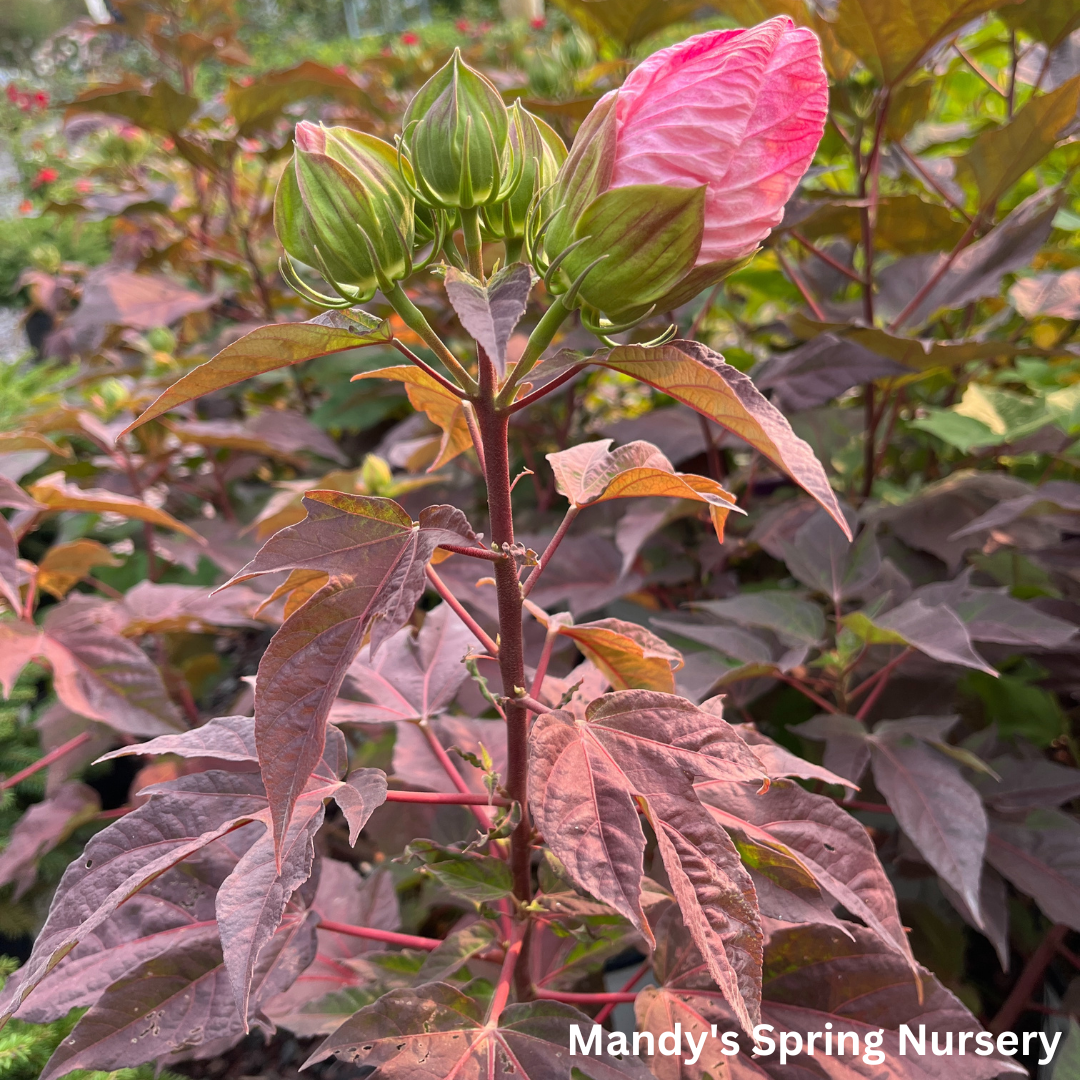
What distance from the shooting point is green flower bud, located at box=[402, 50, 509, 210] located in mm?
344

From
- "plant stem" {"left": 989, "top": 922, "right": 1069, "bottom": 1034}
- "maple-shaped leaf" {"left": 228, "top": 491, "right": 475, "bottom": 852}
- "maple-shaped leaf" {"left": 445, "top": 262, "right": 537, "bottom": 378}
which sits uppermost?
"maple-shaped leaf" {"left": 445, "top": 262, "right": 537, "bottom": 378}

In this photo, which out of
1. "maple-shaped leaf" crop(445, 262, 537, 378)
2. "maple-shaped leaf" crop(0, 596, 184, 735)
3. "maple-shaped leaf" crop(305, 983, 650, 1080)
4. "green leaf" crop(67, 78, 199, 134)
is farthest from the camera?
"green leaf" crop(67, 78, 199, 134)

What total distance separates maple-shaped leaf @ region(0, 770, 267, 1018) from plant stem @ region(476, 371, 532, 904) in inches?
6.1

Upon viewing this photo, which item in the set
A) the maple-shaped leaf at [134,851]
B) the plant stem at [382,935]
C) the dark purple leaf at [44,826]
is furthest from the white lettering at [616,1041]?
the dark purple leaf at [44,826]

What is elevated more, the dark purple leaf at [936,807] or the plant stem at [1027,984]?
the dark purple leaf at [936,807]

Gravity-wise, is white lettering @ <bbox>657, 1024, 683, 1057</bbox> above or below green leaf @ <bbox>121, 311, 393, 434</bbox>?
below

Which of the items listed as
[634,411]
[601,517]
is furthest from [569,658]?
[634,411]

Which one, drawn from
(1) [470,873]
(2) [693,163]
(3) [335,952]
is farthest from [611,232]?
(3) [335,952]

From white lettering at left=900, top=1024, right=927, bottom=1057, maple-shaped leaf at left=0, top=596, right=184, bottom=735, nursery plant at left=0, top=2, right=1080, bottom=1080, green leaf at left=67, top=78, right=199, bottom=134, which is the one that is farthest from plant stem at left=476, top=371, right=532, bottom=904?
green leaf at left=67, top=78, right=199, bottom=134

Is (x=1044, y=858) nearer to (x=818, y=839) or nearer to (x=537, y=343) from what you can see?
(x=818, y=839)

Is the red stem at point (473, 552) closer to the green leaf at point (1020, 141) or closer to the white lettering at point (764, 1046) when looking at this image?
the white lettering at point (764, 1046)

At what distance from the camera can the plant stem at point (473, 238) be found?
372mm

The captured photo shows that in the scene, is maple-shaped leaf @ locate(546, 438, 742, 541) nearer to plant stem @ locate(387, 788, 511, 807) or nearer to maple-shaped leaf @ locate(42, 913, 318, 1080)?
plant stem @ locate(387, 788, 511, 807)

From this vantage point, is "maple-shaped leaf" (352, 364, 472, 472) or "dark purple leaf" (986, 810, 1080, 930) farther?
"dark purple leaf" (986, 810, 1080, 930)
